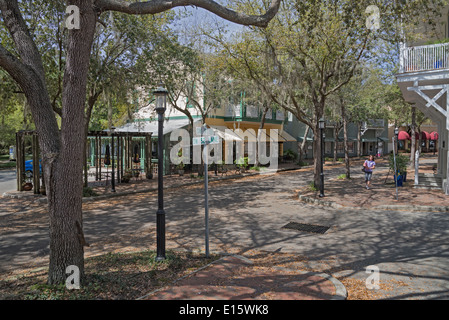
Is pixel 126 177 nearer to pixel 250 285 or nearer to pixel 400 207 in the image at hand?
pixel 400 207

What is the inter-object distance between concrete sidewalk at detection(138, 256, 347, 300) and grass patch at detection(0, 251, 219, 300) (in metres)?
0.31

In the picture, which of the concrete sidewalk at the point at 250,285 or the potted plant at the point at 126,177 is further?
the potted plant at the point at 126,177

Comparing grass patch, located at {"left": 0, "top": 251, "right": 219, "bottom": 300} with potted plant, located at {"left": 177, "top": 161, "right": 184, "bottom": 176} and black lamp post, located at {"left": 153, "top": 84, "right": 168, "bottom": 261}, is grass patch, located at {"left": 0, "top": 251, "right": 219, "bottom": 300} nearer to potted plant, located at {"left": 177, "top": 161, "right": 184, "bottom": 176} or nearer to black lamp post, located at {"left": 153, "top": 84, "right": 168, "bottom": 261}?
black lamp post, located at {"left": 153, "top": 84, "right": 168, "bottom": 261}

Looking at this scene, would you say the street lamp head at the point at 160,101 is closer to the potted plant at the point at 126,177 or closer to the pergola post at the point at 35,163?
the pergola post at the point at 35,163

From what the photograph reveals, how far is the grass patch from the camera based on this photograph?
4816mm

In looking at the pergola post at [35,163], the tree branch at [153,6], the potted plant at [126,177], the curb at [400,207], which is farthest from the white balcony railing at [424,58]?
the pergola post at [35,163]

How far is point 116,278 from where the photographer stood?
5.48 metres

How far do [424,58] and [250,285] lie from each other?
1411cm

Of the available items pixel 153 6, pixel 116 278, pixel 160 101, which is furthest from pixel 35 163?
pixel 153 6

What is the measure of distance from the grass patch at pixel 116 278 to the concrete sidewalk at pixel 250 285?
307 mm

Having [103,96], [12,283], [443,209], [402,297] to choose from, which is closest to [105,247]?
[12,283]

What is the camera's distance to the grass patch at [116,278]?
15.8ft

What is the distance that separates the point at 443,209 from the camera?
37.6ft

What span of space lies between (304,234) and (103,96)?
11.7 meters
